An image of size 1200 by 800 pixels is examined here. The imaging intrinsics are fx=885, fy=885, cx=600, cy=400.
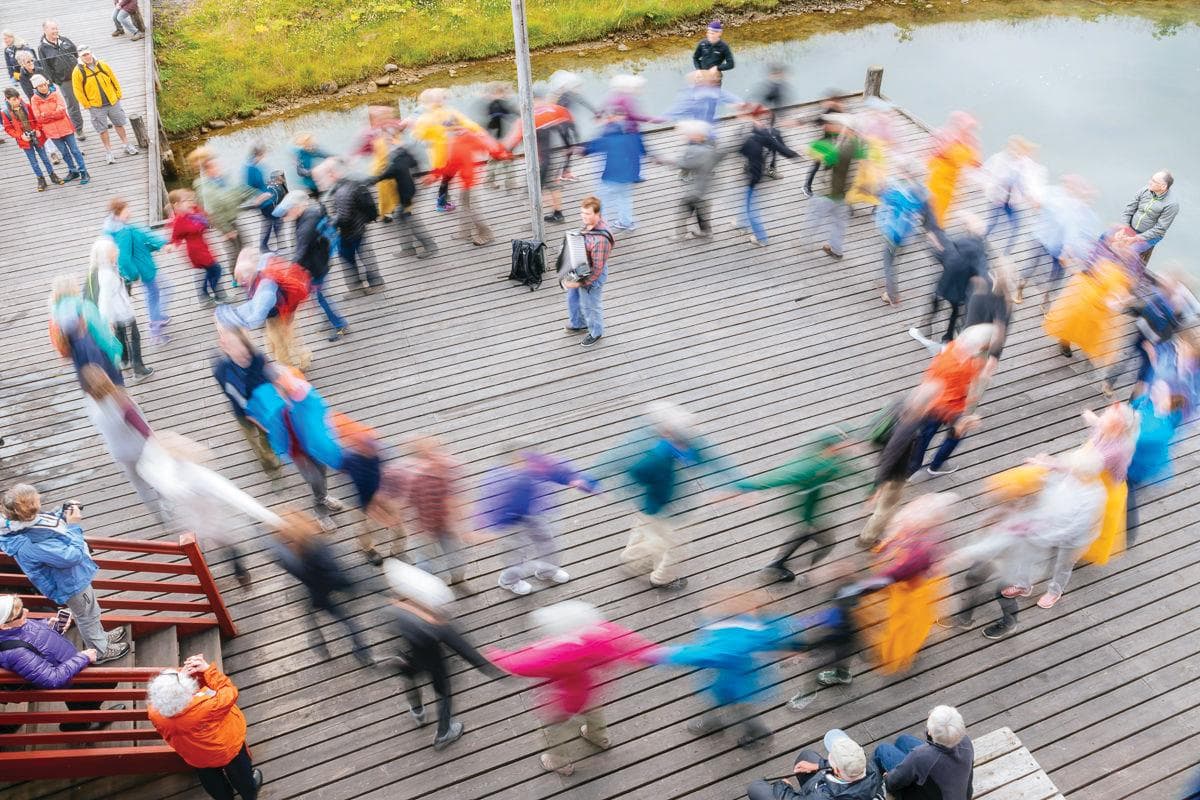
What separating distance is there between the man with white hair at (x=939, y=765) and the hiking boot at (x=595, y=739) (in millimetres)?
1626

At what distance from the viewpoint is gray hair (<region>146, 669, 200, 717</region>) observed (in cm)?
424

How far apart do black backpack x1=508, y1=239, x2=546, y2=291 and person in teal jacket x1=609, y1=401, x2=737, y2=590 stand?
9.20ft

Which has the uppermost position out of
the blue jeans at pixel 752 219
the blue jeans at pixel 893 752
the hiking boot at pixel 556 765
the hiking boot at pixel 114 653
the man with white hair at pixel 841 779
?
the blue jeans at pixel 752 219

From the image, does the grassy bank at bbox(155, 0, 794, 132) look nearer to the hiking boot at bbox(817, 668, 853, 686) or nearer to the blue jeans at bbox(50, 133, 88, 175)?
the blue jeans at bbox(50, 133, 88, 175)

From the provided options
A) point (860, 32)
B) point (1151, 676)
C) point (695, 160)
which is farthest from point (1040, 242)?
point (860, 32)

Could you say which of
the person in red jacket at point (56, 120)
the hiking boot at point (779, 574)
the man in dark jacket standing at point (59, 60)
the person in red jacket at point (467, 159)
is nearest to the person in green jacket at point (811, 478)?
the hiking boot at point (779, 574)

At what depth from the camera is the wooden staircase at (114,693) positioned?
15.0 ft

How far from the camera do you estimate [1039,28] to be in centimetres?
1811

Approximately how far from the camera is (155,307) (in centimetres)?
819

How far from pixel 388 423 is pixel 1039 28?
17.0 meters

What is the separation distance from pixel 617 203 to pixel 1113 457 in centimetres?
565

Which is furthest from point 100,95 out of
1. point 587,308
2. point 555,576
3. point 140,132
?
point 555,576

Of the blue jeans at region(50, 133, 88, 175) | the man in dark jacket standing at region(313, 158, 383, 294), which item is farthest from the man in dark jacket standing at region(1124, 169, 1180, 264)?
the blue jeans at region(50, 133, 88, 175)

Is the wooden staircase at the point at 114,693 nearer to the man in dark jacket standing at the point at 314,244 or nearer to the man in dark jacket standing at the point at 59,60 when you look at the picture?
the man in dark jacket standing at the point at 314,244
